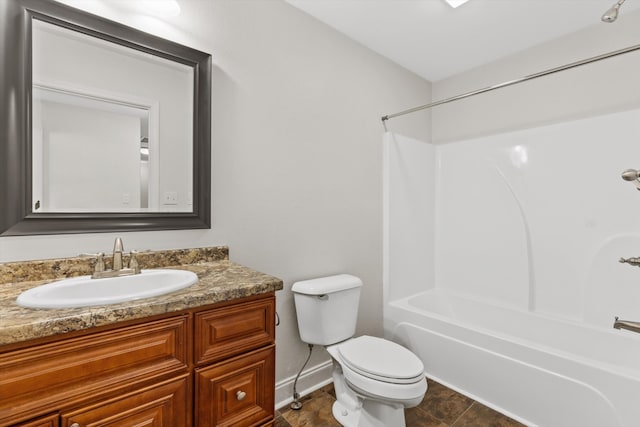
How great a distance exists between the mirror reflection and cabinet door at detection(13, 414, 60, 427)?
77 cm

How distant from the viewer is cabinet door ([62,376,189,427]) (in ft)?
2.63

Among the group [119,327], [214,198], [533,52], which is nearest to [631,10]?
[533,52]

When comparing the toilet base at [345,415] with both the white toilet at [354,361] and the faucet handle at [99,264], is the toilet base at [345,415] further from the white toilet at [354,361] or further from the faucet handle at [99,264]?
the faucet handle at [99,264]

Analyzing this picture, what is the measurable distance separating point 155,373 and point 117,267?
51 centimetres

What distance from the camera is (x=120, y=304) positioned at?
2.85ft

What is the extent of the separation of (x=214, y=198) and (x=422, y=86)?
93.0 inches

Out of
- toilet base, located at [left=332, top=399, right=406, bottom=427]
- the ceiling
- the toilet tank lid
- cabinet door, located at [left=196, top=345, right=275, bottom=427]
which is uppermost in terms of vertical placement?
the ceiling

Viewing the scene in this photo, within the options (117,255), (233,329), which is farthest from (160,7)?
(233,329)

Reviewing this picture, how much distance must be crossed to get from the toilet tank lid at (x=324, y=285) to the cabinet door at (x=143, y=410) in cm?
92

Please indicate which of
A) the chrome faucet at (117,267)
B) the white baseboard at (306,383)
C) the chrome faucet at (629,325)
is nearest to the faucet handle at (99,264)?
the chrome faucet at (117,267)

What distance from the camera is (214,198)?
159 centimetres

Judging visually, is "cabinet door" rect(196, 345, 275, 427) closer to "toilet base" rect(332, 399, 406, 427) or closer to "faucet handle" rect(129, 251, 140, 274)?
"faucet handle" rect(129, 251, 140, 274)

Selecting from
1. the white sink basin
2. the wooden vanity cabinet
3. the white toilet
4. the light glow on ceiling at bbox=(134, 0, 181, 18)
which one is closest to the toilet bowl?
the white toilet

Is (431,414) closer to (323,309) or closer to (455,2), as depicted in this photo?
(323,309)
